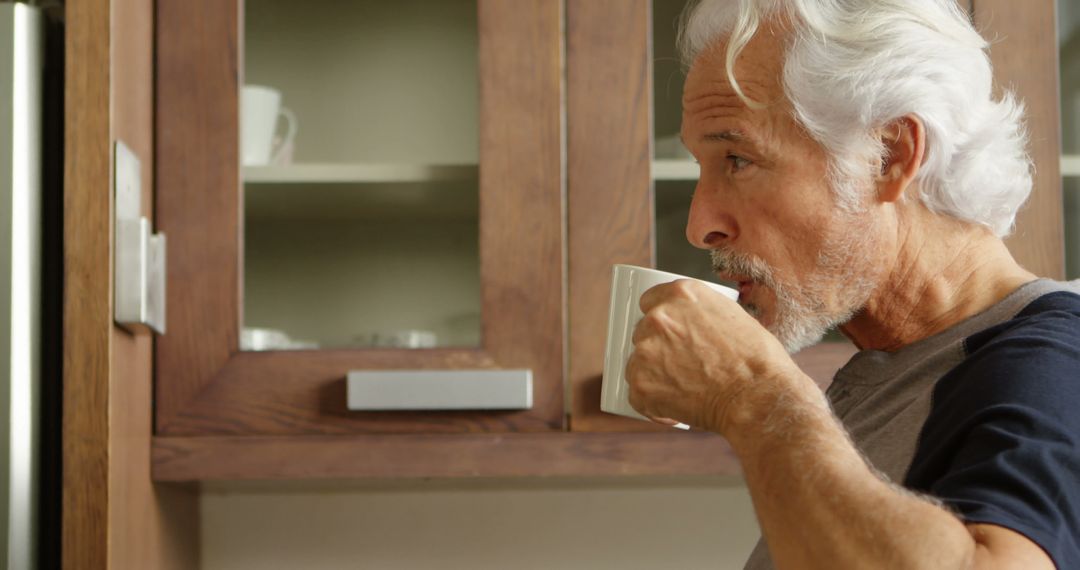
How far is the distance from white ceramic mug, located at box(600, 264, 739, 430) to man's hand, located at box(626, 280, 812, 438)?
0.02m

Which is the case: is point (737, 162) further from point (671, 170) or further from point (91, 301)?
point (91, 301)

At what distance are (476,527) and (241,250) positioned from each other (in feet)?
1.81

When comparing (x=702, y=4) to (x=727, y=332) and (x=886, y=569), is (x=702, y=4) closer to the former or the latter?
(x=727, y=332)

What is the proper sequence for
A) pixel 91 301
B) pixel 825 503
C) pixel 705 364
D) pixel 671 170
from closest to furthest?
pixel 825 503 < pixel 705 364 < pixel 91 301 < pixel 671 170

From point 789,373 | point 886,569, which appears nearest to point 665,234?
point 789,373

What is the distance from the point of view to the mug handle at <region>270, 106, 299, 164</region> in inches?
54.2

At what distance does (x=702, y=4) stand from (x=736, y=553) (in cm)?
92

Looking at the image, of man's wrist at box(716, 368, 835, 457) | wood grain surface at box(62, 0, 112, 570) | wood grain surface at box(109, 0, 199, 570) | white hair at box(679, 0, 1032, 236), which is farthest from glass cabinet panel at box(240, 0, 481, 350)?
man's wrist at box(716, 368, 835, 457)

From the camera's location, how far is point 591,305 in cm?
134

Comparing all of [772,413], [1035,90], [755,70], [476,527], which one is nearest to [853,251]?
[755,70]

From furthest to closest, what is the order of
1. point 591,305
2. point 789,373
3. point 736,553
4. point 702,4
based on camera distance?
point 736,553 < point 591,305 < point 702,4 < point 789,373

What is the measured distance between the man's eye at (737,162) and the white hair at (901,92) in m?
0.04

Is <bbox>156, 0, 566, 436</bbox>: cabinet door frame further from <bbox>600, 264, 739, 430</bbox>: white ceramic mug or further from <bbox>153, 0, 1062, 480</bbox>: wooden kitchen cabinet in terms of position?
<bbox>600, 264, 739, 430</bbox>: white ceramic mug

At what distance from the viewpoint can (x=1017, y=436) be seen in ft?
2.04
